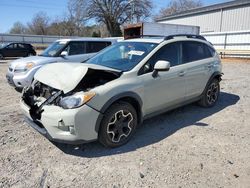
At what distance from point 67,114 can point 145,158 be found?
1290 millimetres

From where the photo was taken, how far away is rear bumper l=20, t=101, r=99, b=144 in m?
Result: 3.23

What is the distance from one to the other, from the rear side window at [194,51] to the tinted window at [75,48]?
451 cm

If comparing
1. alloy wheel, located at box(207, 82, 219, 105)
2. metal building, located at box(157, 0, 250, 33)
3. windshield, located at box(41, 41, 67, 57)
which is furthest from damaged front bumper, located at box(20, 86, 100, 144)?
metal building, located at box(157, 0, 250, 33)

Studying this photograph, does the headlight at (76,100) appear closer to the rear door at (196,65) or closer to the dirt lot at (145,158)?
the dirt lot at (145,158)

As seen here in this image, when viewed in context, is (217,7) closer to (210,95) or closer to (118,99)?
(210,95)

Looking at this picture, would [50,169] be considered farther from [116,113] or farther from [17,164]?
[116,113]

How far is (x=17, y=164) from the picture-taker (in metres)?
3.29

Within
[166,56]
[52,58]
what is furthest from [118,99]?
[52,58]

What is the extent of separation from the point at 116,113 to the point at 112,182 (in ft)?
3.48

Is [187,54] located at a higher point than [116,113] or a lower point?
higher

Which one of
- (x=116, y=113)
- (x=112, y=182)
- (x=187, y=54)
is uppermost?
(x=187, y=54)

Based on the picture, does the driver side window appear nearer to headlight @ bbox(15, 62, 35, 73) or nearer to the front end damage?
the front end damage

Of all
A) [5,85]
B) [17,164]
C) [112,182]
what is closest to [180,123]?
[112,182]

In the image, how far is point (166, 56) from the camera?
4504 mm
